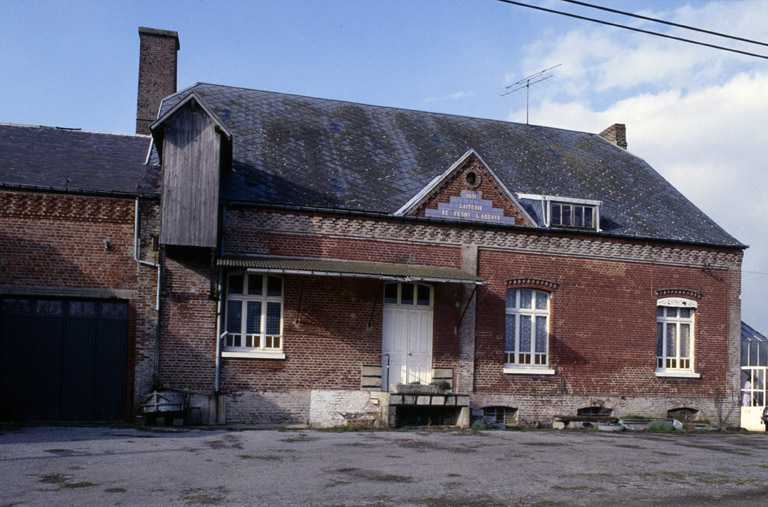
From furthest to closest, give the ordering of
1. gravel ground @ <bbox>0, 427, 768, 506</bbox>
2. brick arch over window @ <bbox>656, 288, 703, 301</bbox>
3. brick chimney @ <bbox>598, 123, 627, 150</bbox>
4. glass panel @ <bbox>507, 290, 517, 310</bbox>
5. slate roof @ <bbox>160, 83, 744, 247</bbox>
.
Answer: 1. brick chimney @ <bbox>598, 123, 627, 150</bbox>
2. brick arch over window @ <bbox>656, 288, 703, 301</bbox>
3. glass panel @ <bbox>507, 290, 517, 310</bbox>
4. slate roof @ <bbox>160, 83, 744, 247</bbox>
5. gravel ground @ <bbox>0, 427, 768, 506</bbox>

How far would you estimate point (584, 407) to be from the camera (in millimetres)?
18625

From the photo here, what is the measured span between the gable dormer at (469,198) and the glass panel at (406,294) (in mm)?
1674

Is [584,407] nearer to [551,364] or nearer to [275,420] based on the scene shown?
[551,364]

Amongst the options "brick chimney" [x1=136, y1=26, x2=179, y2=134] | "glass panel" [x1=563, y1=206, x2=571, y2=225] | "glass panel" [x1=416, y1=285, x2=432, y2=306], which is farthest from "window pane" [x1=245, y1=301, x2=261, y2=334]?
"glass panel" [x1=563, y1=206, x2=571, y2=225]

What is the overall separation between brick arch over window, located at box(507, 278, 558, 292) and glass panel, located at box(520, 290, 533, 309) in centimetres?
19

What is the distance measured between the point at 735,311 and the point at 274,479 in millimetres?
15618

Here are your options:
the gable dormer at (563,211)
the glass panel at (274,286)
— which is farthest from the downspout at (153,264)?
the gable dormer at (563,211)

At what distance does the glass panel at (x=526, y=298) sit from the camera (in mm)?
18492

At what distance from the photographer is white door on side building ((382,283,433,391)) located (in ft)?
56.1

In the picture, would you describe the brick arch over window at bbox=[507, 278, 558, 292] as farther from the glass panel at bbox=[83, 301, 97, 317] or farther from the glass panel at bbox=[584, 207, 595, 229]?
the glass panel at bbox=[83, 301, 97, 317]

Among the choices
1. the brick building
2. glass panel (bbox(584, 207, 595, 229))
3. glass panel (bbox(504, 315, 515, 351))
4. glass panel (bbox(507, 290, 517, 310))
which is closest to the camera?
the brick building

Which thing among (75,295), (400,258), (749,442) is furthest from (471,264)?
(75,295)

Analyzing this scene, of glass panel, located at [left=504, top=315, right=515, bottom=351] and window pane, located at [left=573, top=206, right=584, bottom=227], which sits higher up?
window pane, located at [left=573, top=206, right=584, bottom=227]

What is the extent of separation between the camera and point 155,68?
21438 mm
